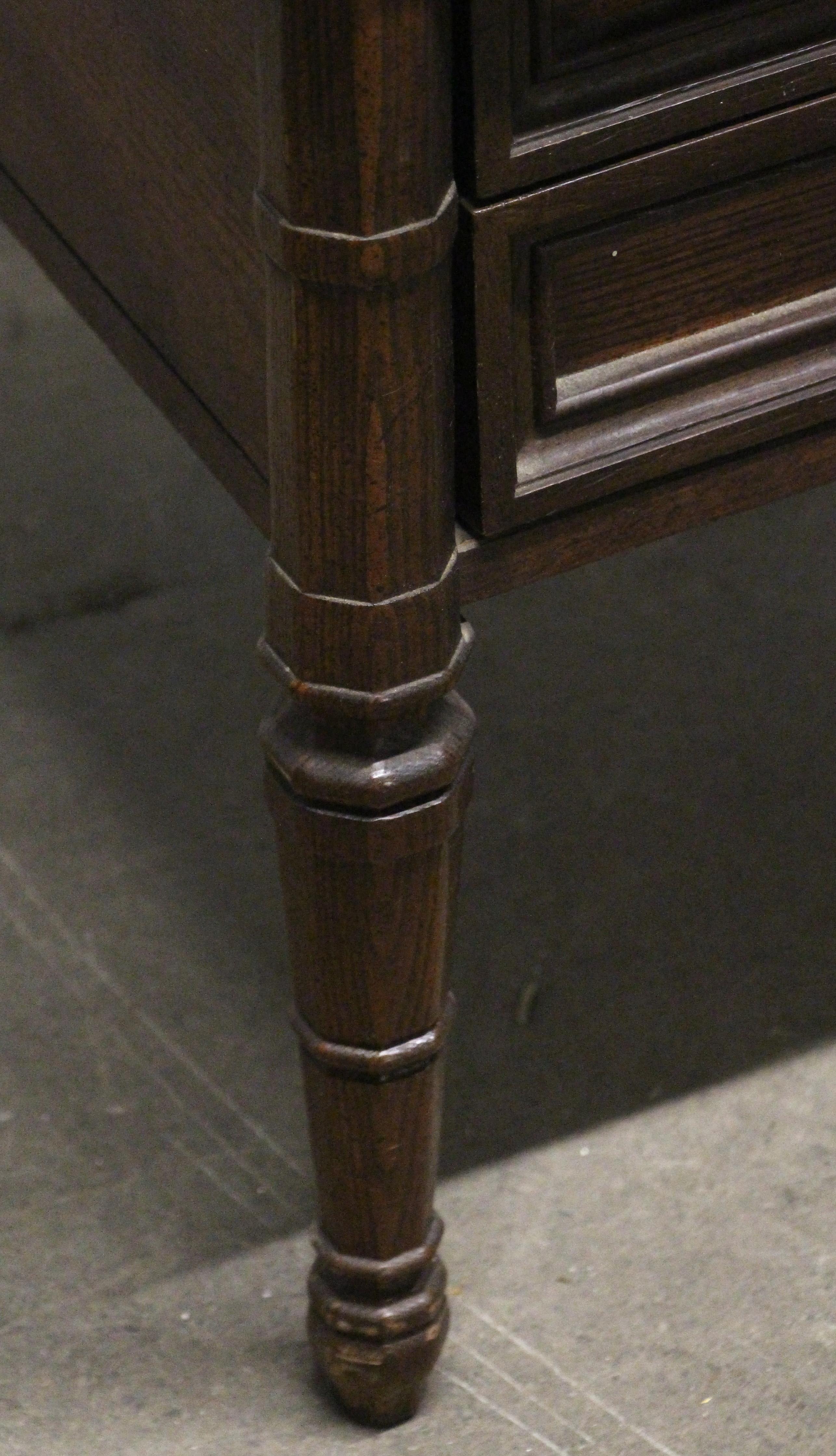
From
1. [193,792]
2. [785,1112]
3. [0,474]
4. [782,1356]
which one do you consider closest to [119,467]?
[0,474]

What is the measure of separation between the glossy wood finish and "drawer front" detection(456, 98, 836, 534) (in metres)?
0.02

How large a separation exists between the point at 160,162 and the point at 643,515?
25 cm

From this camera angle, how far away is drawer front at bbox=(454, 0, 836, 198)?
759mm

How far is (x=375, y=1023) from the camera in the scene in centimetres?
93

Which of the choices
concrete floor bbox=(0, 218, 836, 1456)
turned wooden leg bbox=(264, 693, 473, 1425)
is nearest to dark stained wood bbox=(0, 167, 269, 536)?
turned wooden leg bbox=(264, 693, 473, 1425)

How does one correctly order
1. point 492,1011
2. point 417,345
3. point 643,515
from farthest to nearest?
point 492,1011
point 643,515
point 417,345

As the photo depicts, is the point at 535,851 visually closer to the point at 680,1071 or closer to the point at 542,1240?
the point at 680,1071

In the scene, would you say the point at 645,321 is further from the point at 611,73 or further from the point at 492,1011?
the point at 492,1011

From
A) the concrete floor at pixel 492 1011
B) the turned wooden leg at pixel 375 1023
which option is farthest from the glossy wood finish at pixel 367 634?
the concrete floor at pixel 492 1011

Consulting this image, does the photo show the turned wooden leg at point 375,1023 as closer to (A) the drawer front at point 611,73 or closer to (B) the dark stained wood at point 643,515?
(B) the dark stained wood at point 643,515

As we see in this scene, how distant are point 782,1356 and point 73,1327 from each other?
1.10ft

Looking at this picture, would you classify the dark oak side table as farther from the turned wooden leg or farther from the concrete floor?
the concrete floor

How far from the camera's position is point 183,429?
3.37 ft

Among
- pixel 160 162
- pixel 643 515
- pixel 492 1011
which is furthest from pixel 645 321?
pixel 492 1011
